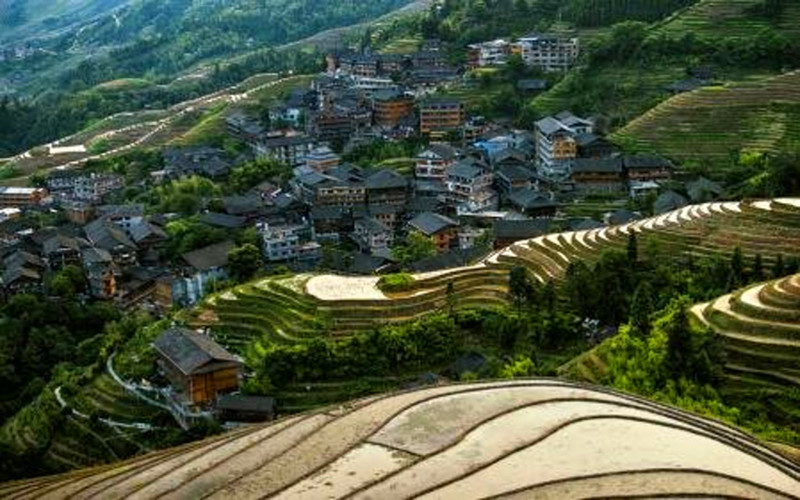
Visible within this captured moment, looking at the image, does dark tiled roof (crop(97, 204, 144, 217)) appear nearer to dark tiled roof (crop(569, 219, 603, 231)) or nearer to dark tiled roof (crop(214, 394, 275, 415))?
dark tiled roof (crop(569, 219, 603, 231))

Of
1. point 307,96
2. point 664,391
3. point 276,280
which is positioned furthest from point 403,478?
point 307,96

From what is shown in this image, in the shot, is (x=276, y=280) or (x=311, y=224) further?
(x=311, y=224)

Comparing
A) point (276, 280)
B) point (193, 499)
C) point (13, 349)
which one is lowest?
point (13, 349)

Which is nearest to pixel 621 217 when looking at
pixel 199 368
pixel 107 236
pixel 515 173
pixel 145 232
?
pixel 515 173

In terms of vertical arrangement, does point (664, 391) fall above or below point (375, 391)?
above

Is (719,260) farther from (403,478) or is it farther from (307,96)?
(307,96)

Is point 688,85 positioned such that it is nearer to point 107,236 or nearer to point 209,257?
point 209,257

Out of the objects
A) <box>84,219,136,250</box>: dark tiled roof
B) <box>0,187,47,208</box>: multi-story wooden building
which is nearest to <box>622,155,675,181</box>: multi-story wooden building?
<box>84,219,136,250</box>: dark tiled roof
